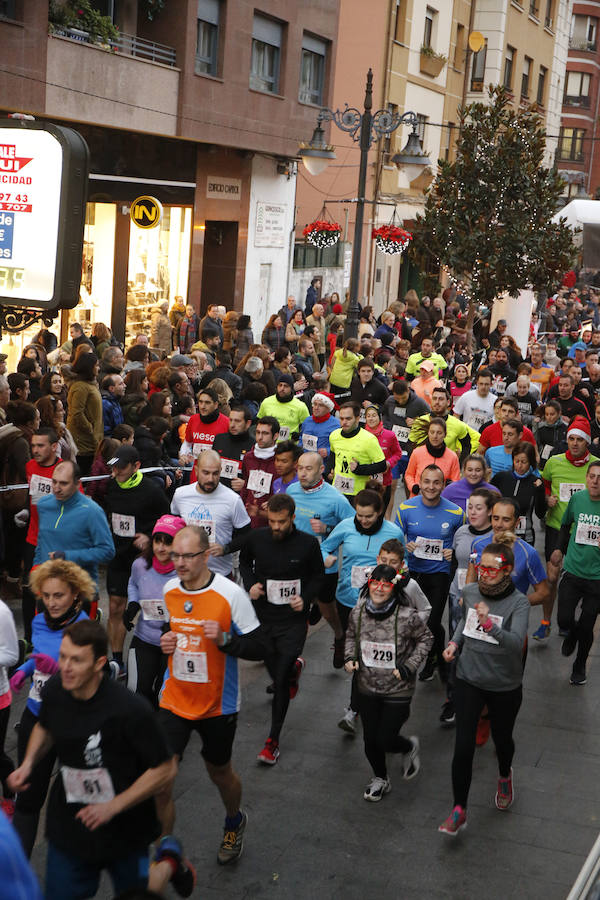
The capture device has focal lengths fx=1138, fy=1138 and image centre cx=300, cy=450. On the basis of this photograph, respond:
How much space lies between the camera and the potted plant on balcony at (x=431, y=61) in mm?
34688

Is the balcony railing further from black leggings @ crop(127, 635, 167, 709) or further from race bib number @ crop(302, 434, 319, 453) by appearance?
black leggings @ crop(127, 635, 167, 709)

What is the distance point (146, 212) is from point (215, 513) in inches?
497

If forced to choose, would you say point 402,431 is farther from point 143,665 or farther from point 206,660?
point 206,660

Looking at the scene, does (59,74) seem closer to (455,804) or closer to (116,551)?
(116,551)

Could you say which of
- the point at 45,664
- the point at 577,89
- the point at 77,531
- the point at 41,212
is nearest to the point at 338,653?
the point at 77,531

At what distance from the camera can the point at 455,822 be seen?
6516mm

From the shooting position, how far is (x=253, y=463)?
390 inches

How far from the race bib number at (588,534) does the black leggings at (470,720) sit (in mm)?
2553

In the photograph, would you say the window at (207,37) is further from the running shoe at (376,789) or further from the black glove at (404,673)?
the running shoe at (376,789)

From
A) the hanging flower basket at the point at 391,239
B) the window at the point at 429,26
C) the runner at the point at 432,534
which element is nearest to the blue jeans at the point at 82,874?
the runner at the point at 432,534

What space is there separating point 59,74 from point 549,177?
30.1 feet

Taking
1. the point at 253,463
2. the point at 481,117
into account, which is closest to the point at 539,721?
the point at 253,463

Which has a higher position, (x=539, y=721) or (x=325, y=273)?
(x=325, y=273)

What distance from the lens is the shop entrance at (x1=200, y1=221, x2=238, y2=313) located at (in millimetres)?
24469
